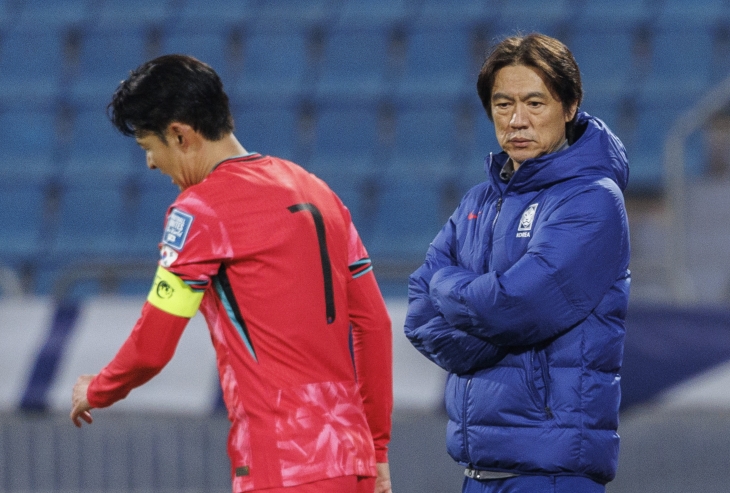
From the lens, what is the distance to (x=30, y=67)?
9.19m

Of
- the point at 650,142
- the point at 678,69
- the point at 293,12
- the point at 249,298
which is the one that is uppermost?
the point at 293,12

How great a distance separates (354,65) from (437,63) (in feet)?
2.30

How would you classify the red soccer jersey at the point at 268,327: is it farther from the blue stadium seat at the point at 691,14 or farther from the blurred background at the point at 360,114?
the blue stadium seat at the point at 691,14

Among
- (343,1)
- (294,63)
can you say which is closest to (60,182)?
(294,63)

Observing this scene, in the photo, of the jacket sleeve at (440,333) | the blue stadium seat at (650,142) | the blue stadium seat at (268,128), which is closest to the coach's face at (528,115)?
the jacket sleeve at (440,333)

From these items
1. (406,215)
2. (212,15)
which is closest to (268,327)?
(406,215)

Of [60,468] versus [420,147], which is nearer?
[60,468]

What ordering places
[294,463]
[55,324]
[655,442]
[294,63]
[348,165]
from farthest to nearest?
[294,63] < [348,165] < [55,324] < [655,442] < [294,463]

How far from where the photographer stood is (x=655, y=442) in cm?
423

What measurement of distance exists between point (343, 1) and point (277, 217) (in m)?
7.31

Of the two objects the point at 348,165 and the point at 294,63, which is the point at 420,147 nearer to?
the point at 348,165

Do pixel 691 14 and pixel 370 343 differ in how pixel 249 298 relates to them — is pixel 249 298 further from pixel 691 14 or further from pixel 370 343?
pixel 691 14

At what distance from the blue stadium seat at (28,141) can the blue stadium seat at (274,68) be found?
1.57m

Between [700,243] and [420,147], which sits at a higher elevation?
[420,147]
